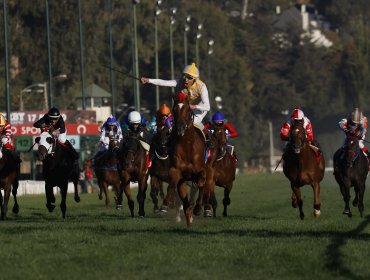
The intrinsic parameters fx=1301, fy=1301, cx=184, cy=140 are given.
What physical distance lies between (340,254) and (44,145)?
34.4 ft

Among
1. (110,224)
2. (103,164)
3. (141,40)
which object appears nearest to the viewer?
(110,224)

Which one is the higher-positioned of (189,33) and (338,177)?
(189,33)

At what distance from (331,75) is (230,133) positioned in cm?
13858

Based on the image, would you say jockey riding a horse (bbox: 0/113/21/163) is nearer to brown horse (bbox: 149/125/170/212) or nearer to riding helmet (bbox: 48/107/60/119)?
riding helmet (bbox: 48/107/60/119)

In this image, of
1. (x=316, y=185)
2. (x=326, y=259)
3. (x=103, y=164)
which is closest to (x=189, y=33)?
(x=103, y=164)

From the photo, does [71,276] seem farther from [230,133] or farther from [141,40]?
[141,40]

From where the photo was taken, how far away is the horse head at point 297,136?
25391mm

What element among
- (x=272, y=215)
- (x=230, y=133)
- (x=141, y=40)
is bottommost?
(x=272, y=215)

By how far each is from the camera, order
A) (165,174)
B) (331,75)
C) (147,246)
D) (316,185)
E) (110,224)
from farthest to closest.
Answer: (331,75), (165,174), (316,185), (110,224), (147,246)

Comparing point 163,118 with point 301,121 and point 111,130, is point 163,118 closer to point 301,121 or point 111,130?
point 301,121

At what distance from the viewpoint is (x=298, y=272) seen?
14906 mm

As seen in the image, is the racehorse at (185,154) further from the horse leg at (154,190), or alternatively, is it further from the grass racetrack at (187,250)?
the horse leg at (154,190)

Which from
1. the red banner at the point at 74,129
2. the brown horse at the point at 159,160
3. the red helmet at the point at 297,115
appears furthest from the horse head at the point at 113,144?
the red banner at the point at 74,129

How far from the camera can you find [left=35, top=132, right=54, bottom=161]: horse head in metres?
25.7
